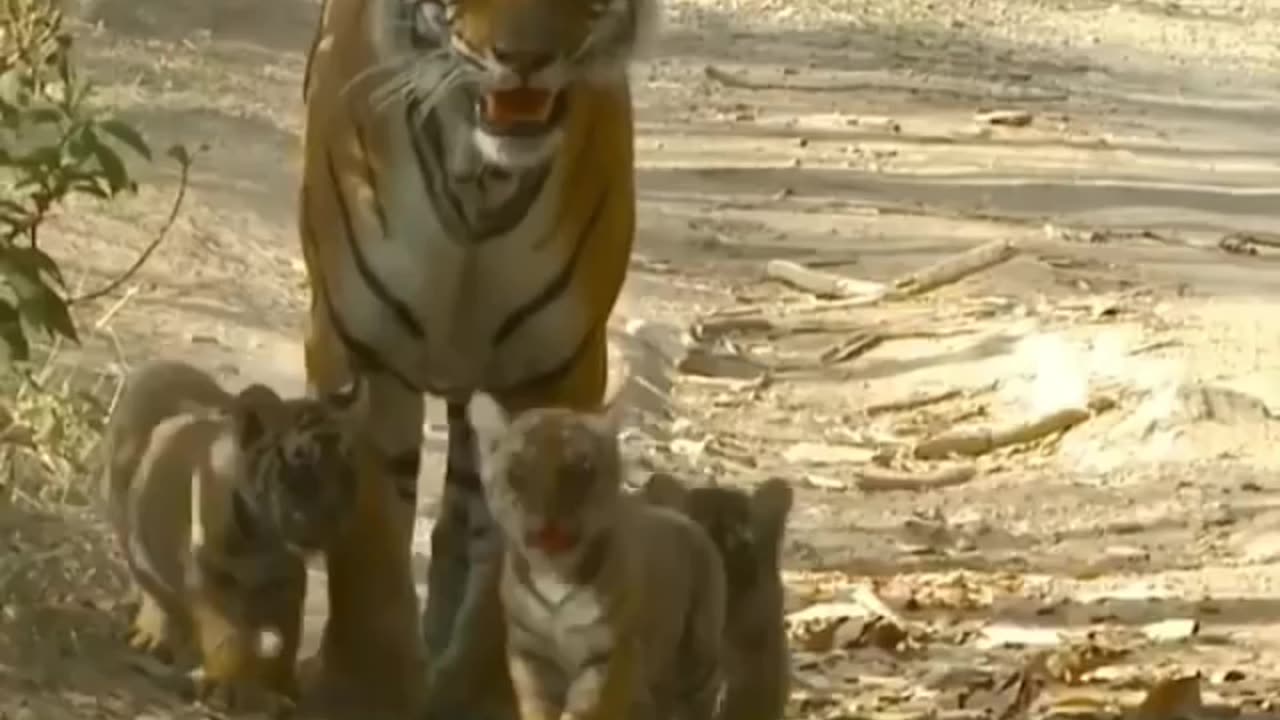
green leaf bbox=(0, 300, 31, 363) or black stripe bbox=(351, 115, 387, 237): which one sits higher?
black stripe bbox=(351, 115, 387, 237)

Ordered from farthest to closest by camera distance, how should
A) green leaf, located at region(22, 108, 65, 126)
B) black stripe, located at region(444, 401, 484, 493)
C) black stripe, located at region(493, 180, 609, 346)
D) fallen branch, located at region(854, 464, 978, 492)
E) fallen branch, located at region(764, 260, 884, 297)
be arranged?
1. fallen branch, located at region(764, 260, 884, 297)
2. fallen branch, located at region(854, 464, 978, 492)
3. green leaf, located at region(22, 108, 65, 126)
4. black stripe, located at region(444, 401, 484, 493)
5. black stripe, located at region(493, 180, 609, 346)

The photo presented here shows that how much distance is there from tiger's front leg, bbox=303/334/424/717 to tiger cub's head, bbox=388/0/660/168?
388 millimetres

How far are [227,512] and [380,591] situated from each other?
0.20m

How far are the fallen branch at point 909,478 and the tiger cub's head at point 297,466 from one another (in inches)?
83.3

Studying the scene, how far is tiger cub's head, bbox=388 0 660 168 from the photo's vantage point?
2633 millimetres


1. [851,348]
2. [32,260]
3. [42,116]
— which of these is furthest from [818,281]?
[32,260]

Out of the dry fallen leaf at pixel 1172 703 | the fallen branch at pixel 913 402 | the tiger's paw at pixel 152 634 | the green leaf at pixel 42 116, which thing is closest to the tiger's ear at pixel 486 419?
the tiger's paw at pixel 152 634

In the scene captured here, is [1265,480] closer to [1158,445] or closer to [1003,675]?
[1158,445]

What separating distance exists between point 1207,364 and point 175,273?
2095 millimetres

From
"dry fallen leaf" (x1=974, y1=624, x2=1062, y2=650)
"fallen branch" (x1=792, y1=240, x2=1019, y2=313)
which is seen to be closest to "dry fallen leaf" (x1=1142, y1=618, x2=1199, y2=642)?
"dry fallen leaf" (x1=974, y1=624, x2=1062, y2=650)

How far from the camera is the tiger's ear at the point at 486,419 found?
279cm

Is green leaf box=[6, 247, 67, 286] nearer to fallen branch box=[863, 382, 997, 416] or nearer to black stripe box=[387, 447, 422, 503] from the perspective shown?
black stripe box=[387, 447, 422, 503]

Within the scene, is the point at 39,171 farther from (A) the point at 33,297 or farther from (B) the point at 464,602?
(B) the point at 464,602

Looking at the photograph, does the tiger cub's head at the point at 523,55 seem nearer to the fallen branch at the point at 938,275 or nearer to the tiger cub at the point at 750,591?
the tiger cub at the point at 750,591
